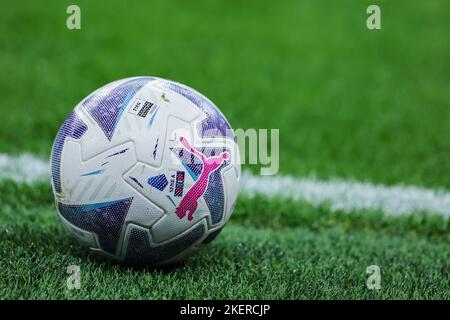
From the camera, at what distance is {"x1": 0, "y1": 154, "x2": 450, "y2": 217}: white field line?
5605 mm

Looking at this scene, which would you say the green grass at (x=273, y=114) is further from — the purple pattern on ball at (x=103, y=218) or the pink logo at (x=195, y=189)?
the pink logo at (x=195, y=189)

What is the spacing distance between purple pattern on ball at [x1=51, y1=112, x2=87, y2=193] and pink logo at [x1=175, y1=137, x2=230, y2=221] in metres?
0.53

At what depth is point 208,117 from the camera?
3.73 m

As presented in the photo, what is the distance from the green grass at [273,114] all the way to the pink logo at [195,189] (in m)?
0.36

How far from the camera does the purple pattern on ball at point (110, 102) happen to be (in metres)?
3.58

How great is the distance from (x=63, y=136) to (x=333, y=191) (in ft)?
9.24

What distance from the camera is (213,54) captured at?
8914mm

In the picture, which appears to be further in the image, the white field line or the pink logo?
the white field line

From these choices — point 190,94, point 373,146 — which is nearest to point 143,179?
point 190,94

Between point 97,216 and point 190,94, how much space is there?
0.80m
